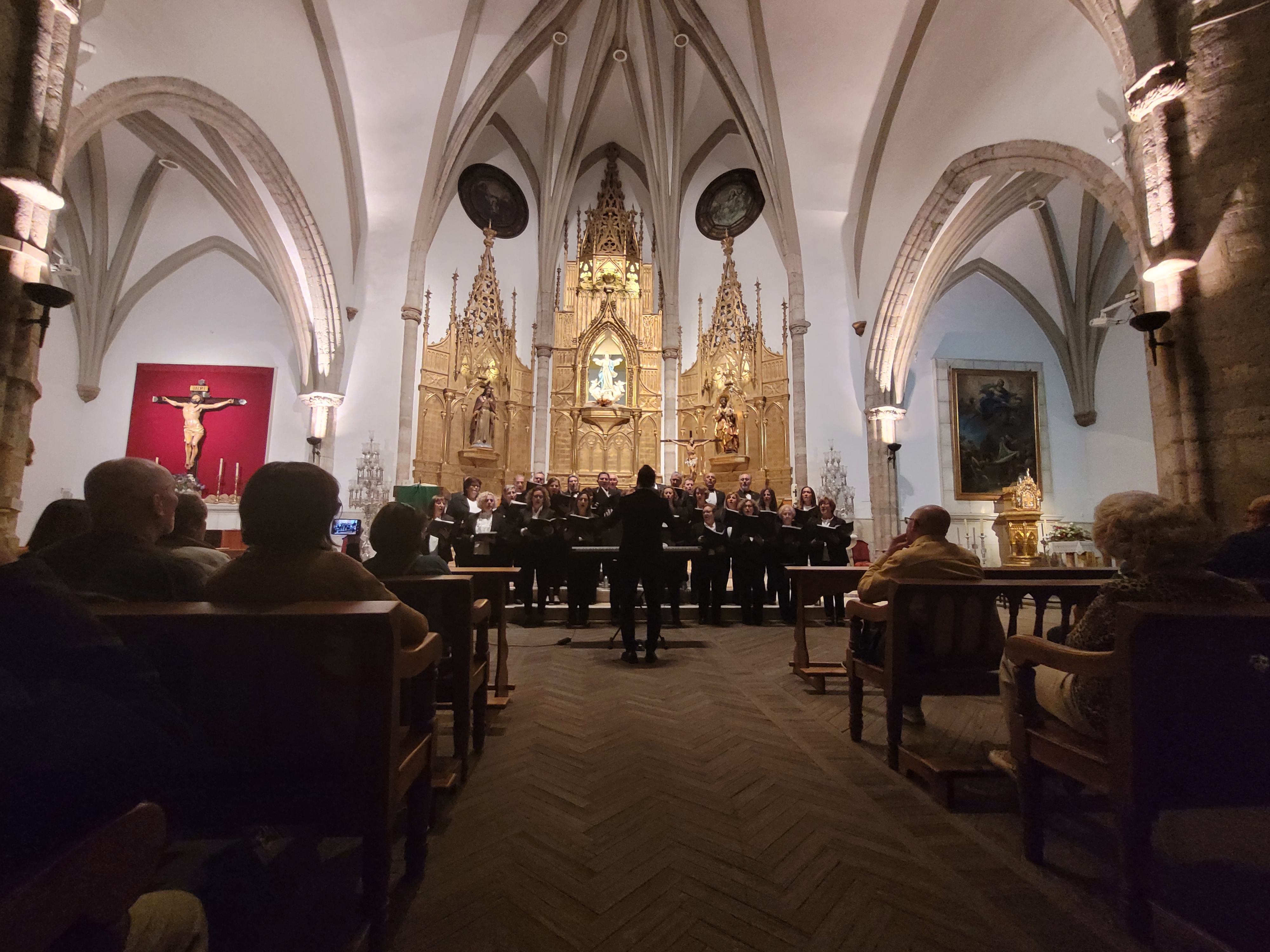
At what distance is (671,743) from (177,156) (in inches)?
552

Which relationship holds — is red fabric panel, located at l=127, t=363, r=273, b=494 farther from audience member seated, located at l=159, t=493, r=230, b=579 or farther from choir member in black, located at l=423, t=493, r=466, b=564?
audience member seated, located at l=159, t=493, r=230, b=579

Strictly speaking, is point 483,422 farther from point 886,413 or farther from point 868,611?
point 868,611

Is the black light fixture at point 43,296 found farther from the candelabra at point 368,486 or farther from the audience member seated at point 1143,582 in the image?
the candelabra at point 368,486

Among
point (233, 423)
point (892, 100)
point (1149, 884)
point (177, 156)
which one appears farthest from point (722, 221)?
point (1149, 884)

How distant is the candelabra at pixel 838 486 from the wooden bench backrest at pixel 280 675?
1101cm

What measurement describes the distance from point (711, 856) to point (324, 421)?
38.3 feet

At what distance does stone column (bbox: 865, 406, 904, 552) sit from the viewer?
11.6 meters

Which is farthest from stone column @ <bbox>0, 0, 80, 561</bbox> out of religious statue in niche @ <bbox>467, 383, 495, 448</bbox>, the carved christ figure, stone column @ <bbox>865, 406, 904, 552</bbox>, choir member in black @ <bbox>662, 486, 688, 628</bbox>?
stone column @ <bbox>865, 406, 904, 552</bbox>

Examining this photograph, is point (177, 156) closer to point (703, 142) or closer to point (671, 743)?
point (703, 142)

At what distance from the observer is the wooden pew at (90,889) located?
69cm

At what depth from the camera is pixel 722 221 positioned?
50.0ft

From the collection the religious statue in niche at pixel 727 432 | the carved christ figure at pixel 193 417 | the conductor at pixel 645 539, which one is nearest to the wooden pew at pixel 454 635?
the conductor at pixel 645 539

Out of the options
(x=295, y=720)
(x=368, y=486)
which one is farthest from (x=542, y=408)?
(x=295, y=720)

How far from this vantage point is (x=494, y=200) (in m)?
15.0
